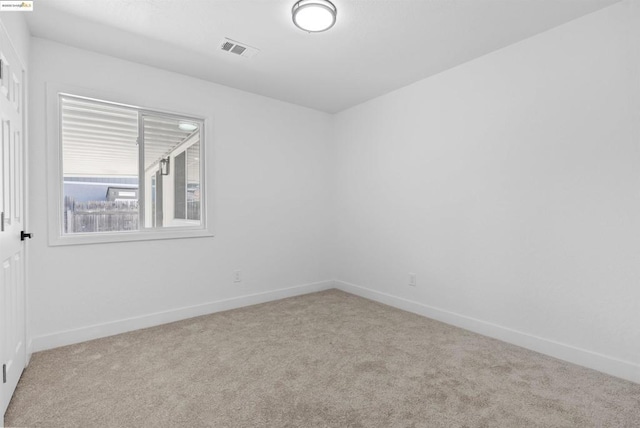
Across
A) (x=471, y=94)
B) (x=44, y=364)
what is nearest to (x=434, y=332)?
(x=471, y=94)

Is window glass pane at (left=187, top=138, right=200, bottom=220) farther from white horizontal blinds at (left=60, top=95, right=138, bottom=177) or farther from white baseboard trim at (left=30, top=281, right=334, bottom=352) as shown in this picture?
white baseboard trim at (left=30, top=281, right=334, bottom=352)

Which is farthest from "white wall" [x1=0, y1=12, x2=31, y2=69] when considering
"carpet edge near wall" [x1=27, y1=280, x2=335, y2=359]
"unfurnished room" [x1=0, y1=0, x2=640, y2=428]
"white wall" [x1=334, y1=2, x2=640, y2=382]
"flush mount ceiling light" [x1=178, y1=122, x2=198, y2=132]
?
"white wall" [x1=334, y1=2, x2=640, y2=382]

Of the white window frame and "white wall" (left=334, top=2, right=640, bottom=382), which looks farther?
→ the white window frame

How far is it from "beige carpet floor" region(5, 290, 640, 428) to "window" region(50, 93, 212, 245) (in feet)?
3.37

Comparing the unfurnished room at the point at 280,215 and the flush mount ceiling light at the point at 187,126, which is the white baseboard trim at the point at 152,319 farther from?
the flush mount ceiling light at the point at 187,126

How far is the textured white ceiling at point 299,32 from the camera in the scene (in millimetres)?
2219

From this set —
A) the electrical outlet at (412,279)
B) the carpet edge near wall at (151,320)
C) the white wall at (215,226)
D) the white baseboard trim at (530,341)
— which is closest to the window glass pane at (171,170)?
the white wall at (215,226)

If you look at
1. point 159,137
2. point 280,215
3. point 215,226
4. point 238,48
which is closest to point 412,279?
point 280,215

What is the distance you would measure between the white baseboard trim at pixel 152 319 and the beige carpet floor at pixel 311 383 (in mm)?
93

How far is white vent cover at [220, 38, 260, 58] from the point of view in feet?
8.82

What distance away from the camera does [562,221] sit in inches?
97.0

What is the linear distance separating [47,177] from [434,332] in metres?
3.57

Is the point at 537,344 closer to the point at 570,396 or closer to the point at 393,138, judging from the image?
the point at 570,396

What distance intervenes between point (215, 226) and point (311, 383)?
2.07 meters
